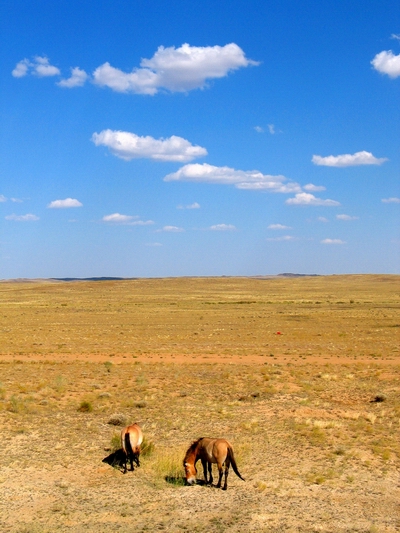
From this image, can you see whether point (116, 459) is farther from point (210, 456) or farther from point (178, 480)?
point (210, 456)

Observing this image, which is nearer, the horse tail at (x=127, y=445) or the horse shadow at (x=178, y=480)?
the horse shadow at (x=178, y=480)

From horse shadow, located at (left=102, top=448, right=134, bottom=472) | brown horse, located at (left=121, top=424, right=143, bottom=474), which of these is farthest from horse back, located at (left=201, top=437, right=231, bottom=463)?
horse shadow, located at (left=102, top=448, right=134, bottom=472)

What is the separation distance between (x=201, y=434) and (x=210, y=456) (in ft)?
12.9

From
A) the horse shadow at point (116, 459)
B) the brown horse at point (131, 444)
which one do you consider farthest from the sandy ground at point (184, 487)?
the brown horse at point (131, 444)

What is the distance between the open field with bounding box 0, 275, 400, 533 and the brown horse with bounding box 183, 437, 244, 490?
267mm

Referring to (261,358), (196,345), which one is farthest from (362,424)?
(196,345)

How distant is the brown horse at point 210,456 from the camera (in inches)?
426

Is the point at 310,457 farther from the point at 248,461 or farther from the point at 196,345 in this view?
the point at 196,345

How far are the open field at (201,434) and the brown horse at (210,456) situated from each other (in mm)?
267

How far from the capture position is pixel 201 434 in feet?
48.6

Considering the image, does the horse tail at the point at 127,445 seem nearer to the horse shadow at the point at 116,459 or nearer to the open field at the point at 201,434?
the horse shadow at the point at 116,459

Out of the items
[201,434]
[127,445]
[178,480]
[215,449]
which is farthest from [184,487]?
[201,434]

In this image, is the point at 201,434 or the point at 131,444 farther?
the point at 201,434

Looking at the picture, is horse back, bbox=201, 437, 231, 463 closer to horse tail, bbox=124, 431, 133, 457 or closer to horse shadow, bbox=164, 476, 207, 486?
horse shadow, bbox=164, 476, 207, 486
